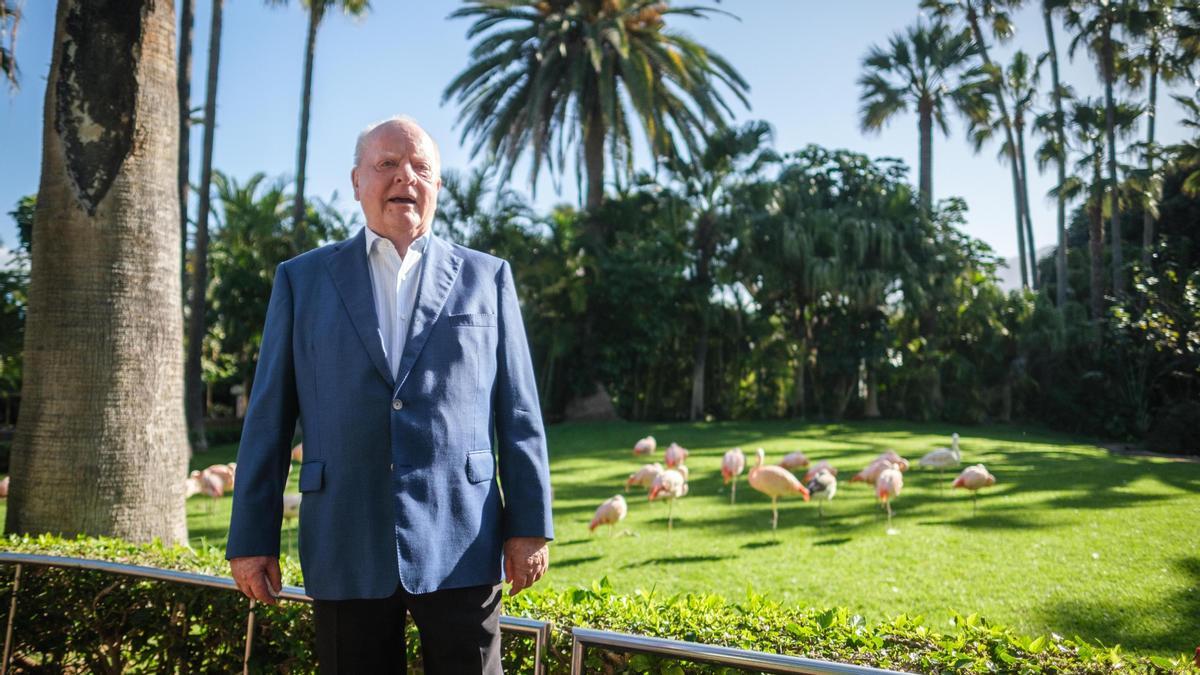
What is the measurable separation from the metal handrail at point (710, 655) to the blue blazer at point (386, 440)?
46 centimetres

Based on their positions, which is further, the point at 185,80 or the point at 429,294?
the point at 185,80

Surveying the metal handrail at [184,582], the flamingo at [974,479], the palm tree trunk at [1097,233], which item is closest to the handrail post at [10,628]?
the metal handrail at [184,582]

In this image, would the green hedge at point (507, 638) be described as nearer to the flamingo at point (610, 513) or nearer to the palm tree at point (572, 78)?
the flamingo at point (610, 513)

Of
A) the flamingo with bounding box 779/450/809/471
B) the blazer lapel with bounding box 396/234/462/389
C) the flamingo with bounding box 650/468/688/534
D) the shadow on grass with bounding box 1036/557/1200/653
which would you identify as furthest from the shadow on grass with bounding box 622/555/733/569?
the blazer lapel with bounding box 396/234/462/389

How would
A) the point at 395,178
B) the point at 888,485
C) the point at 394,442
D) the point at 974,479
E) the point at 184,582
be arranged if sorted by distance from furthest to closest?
the point at 974,479
the point at 888,485
the point at 184,582
the point at 395,178
the point at 394,442

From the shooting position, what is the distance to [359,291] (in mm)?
2055

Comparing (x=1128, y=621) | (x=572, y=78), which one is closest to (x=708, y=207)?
(x=572, y=78)

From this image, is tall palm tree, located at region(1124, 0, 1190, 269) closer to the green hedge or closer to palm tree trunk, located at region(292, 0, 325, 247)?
the green hedge

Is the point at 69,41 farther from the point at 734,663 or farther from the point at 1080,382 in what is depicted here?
the point at 1080,382

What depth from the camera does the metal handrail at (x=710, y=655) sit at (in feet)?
6.55

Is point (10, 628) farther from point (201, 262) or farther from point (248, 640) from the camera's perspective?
point (201, 262)

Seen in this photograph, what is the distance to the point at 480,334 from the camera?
2094mm

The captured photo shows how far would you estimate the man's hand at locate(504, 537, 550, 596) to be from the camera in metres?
2.04

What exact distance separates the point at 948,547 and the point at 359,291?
6.32 metres
